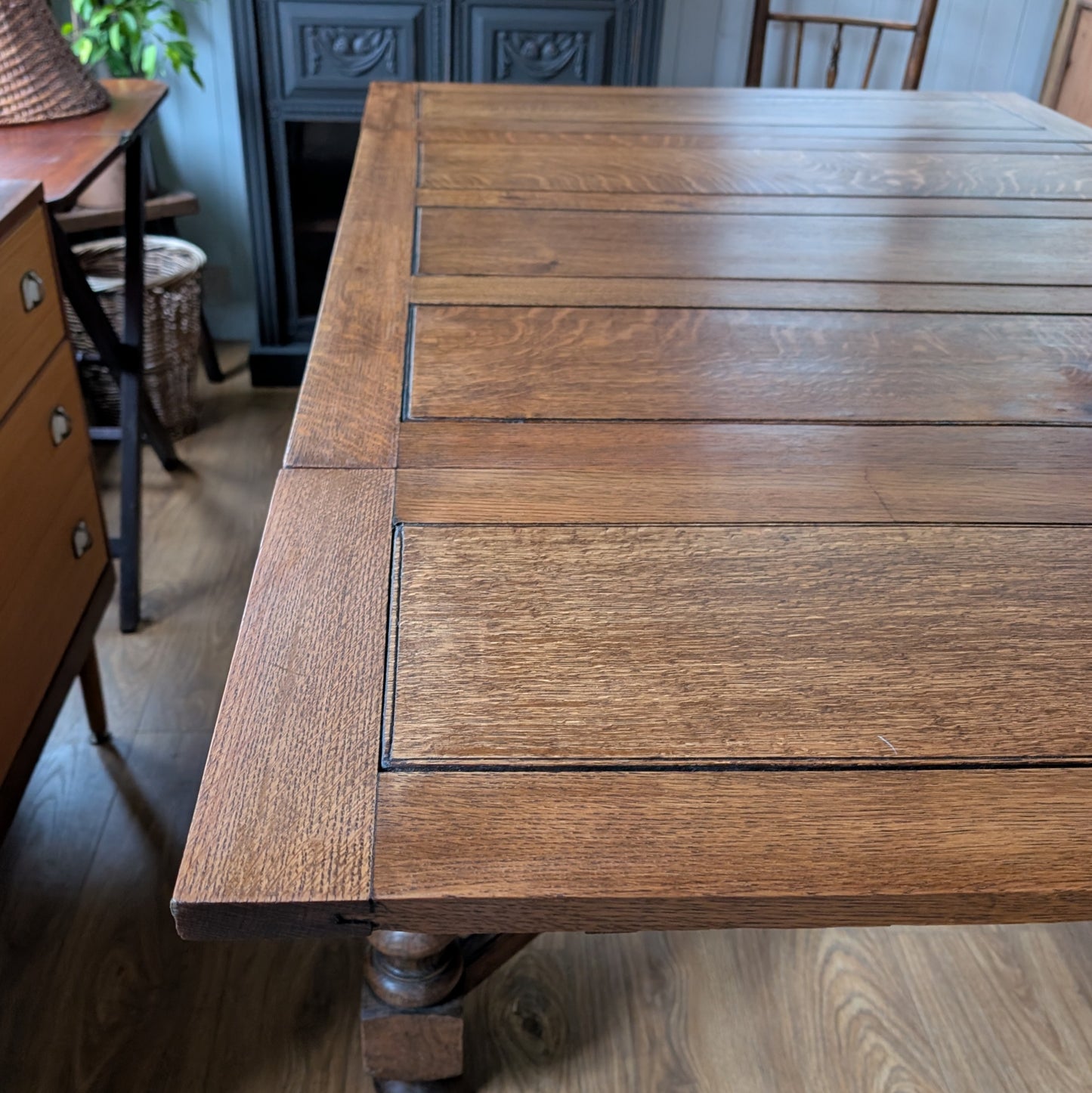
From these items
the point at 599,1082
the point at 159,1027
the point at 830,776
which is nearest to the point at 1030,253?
the point at 830,776

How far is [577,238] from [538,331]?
0.24 meters

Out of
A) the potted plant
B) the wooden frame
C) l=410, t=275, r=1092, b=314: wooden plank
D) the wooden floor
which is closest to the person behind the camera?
l=410, t=275, r=1092, b=314: wooden plank

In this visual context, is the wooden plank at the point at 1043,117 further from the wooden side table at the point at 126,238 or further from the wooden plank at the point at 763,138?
the wooden side table at the point at 126,238

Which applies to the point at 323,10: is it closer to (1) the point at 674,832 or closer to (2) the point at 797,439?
(2) the point at 797,439

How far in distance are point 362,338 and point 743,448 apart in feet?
1.11

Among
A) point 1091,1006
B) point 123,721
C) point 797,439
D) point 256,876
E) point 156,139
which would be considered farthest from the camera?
point 156,139

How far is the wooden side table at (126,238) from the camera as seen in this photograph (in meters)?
1.44

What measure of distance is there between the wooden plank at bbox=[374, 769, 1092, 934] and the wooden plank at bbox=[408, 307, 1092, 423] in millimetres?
355

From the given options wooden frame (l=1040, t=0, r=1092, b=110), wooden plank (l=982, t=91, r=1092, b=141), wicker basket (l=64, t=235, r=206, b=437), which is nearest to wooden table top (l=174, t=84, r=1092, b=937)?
wooden plank (l=982, t=91, r=1092, b=141)

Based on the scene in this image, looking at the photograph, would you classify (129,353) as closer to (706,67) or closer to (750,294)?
(750,294)

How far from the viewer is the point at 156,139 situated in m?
2.66

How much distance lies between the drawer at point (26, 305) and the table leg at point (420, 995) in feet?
2.43

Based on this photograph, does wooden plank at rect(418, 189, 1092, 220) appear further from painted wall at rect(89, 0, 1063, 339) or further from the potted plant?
painted wall at rect(89, 0, 1063, 339)

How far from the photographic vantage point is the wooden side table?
1444 mm
